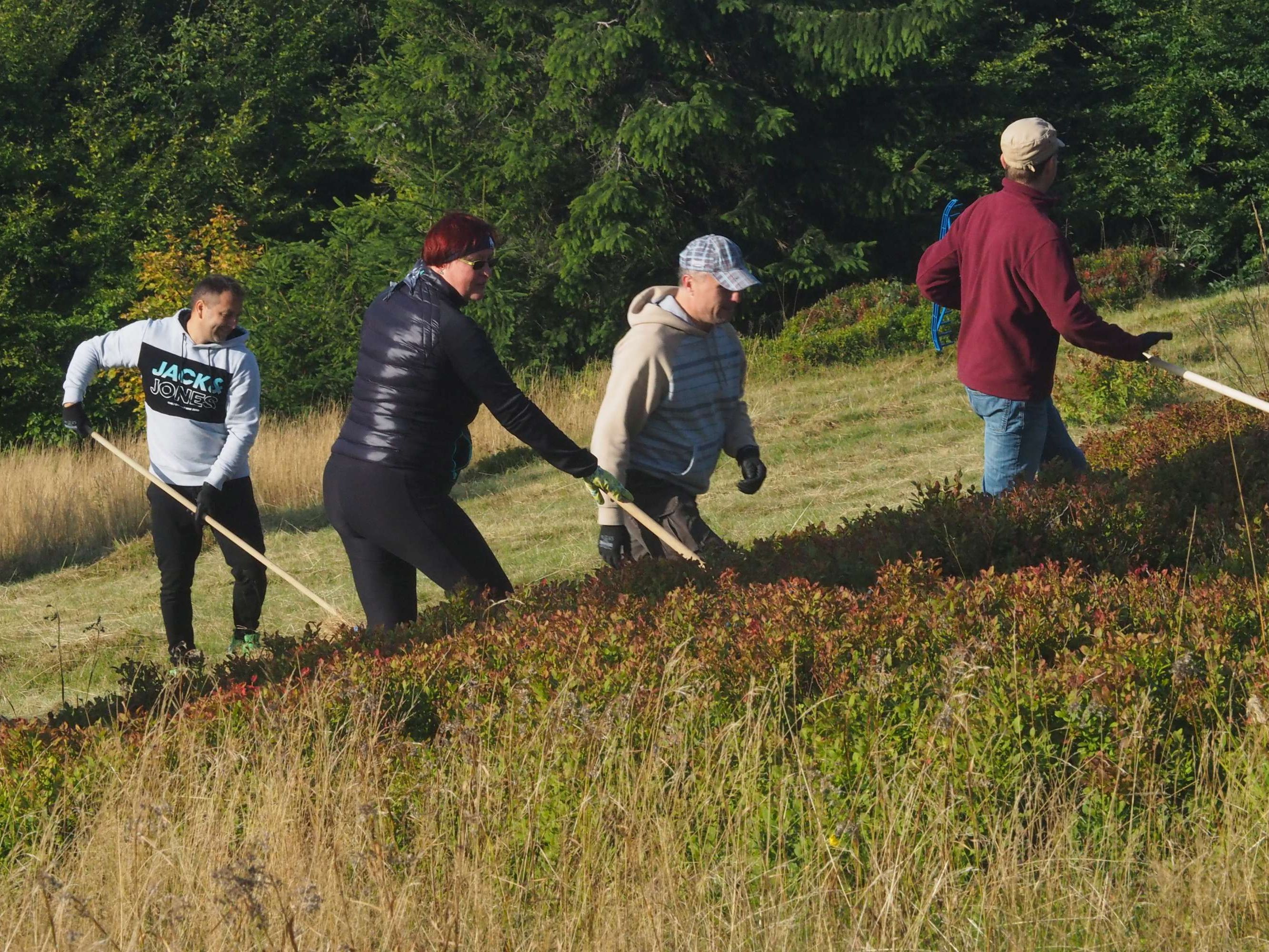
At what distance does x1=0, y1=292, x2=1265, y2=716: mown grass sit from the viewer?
862 centimetres

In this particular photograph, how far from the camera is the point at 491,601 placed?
4992 mm

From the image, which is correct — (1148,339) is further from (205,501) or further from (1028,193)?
(205,501)

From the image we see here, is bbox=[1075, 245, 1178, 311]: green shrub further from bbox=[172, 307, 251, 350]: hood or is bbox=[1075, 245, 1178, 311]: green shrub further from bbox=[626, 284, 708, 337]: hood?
bbox=[626, 284, 708, 337]: hood

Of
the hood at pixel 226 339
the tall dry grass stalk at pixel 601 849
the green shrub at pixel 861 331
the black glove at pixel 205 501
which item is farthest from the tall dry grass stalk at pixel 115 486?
the tall dry grass stalk at pixel 601 849

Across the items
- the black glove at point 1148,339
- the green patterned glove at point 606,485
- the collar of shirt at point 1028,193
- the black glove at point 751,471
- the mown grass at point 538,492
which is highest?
the collar of shirt at point 1028,193

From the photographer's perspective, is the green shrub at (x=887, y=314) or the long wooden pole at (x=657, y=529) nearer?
the long wooden pole at (x=657, y=529)

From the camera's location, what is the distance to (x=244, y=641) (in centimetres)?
669

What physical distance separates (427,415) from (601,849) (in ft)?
6.35

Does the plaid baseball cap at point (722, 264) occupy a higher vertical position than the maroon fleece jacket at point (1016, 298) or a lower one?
higher

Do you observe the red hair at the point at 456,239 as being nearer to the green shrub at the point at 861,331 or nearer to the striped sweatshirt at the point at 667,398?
the striped sweatshirt at the point at 667,398

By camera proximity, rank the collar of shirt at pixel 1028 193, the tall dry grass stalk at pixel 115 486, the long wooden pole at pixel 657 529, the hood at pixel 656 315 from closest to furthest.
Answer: the long wooden pole at pixel 657 529 < the hood at pixel 656 315 < the collar of shirt at pixel 1028 193 < the tall dry grass stalk at pixel 115 486

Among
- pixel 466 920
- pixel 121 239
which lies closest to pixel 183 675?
pixel 466 920

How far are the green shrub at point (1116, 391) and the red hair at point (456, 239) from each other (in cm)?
728

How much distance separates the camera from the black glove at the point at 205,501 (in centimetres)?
678
